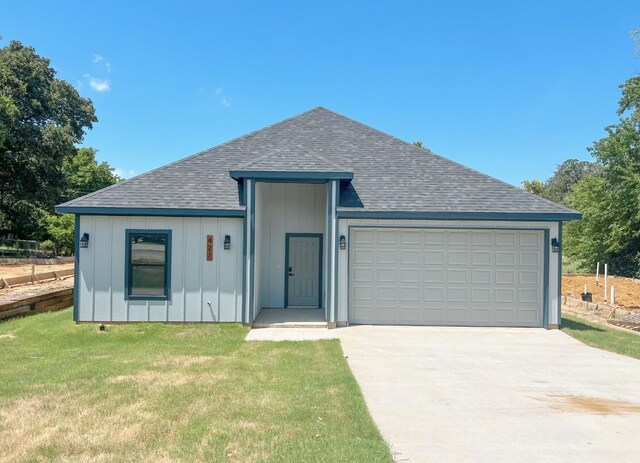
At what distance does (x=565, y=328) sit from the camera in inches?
382

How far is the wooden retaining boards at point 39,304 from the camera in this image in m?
9.95

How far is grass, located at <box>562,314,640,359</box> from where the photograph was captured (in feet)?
26.1

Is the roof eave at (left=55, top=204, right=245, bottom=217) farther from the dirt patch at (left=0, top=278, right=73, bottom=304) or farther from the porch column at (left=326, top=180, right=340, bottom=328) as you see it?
the dirt patch at (left=0, top=278, right=73, bottom=304)

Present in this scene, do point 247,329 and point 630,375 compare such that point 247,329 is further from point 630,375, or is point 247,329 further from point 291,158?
point 630,375

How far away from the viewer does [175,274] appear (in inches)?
366

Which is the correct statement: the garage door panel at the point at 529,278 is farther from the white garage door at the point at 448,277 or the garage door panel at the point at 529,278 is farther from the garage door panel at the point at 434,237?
the garage door panel at the point at 434,237

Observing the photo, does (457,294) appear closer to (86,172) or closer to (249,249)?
(249,249)

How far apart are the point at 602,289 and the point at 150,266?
838 inches

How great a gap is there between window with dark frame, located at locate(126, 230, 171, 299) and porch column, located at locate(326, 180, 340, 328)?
374 cm

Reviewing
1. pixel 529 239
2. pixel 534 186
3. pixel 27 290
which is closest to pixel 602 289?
pixel 529 239

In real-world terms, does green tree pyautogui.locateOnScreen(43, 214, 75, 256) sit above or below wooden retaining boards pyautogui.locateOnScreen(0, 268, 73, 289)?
above

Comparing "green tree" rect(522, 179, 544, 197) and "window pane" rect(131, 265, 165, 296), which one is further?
"green tree" rect(522, 179, 544, 197)

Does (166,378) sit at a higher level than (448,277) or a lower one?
lower

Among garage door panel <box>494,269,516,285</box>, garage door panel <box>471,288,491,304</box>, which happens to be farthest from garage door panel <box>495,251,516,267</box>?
garage door panel <box>471,288,491,304</box>
